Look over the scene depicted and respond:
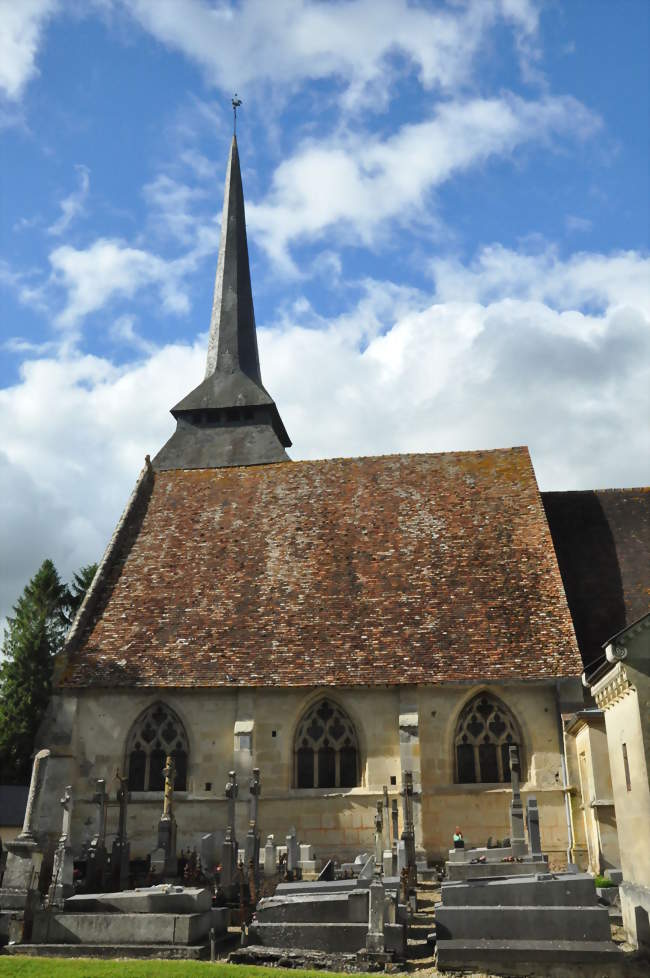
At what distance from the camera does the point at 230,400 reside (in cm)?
3603

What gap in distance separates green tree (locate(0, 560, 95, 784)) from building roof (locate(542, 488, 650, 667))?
2018 cm

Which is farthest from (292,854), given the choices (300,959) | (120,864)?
(300,959)

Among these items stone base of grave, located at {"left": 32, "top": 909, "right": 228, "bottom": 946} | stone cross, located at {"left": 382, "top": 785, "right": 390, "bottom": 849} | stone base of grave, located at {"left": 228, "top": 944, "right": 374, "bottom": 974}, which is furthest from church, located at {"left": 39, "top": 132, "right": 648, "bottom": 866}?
stone base of grave, located at {"left": 228, "top": 944, "right": 374, "bottom": 974}

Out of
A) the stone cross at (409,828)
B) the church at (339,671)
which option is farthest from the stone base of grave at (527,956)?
the church at (339,671)

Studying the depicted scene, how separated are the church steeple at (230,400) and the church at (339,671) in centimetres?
974

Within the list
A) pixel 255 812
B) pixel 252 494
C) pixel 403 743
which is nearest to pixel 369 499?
pixel 252 494

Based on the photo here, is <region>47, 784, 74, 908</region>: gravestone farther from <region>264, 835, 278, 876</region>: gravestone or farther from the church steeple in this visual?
the church steeple

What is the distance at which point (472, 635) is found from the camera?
2091 centimetres

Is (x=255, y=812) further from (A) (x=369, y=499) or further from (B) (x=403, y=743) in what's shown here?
(A) (x=369, y=499)

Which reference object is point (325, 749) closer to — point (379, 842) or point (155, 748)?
point (155, 748)

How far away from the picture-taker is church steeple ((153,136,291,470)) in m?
34.6

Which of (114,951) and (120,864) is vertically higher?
(120,864)

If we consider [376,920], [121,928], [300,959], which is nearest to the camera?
[300,959]

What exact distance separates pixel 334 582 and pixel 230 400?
14.9 metres
